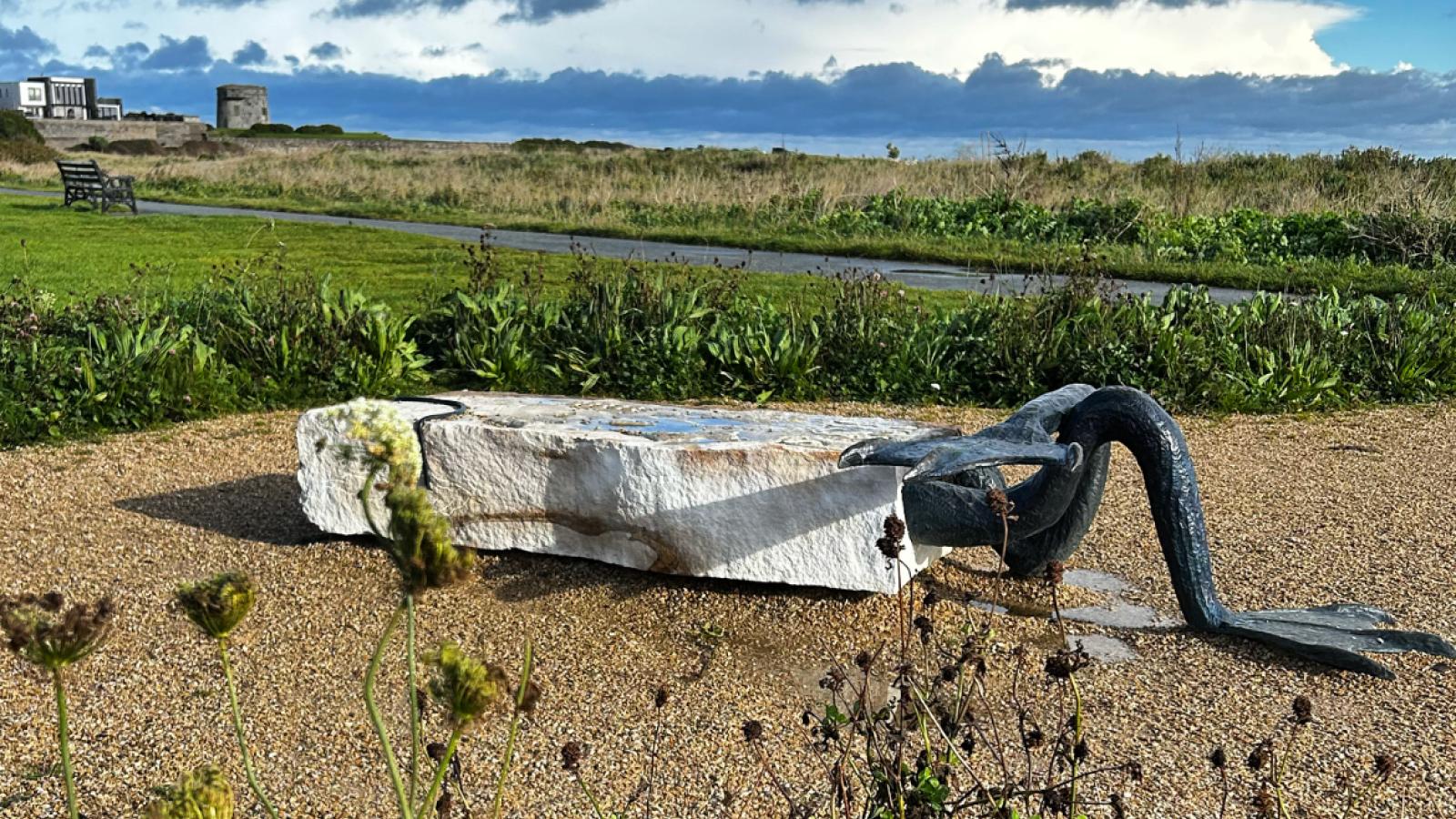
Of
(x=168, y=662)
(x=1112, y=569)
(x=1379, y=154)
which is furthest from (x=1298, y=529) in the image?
(x=1379, y=154)

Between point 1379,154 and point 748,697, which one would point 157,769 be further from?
point 1379,154

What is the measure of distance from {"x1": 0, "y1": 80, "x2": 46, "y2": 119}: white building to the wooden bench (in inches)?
2503

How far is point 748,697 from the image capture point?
12.6 ft

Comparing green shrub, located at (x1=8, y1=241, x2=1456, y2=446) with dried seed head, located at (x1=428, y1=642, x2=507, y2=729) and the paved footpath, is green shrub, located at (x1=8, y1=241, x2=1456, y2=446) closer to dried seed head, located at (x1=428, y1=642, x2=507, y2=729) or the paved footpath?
the paved footpath

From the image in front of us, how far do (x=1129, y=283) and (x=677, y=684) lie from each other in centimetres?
1119

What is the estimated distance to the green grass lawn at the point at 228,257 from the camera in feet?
37.8

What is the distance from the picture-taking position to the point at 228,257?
14.4 metres

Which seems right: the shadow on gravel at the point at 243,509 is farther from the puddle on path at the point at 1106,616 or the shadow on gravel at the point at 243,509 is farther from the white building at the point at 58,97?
the white building at the point at 58,97

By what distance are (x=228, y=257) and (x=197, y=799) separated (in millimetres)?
14117

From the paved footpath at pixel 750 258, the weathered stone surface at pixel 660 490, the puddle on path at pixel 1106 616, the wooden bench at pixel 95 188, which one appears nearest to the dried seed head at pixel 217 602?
the weathered stone surface at pixel 660 490

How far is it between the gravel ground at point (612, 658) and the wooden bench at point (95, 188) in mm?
17123

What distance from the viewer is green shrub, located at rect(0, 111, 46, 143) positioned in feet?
152

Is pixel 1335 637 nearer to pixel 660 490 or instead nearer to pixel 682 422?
pixel 660 490

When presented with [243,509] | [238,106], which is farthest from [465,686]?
[238,106]
